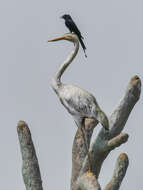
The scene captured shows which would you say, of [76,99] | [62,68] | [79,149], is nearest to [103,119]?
[76,99]

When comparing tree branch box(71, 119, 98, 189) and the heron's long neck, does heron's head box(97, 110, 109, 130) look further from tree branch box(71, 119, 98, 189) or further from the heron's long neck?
tree branch box(71, 119, 98, 189)

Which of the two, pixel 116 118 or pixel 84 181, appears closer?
pixel 84 181

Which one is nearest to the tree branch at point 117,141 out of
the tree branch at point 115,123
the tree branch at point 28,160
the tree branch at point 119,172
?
the tree branch at point 115,123

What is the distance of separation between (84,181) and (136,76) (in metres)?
2.85

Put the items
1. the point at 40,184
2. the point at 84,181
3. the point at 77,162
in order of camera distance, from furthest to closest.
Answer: the point at 77,162, the point at 40,184, the point at 84,181

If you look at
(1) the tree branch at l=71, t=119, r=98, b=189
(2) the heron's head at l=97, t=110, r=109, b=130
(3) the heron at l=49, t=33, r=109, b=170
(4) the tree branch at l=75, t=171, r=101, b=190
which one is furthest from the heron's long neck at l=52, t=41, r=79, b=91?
(4) the tree branch at l=75, t=171, r=101, b=190

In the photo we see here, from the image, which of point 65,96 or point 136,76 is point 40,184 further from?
point 136,76

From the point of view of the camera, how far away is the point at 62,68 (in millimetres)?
19047

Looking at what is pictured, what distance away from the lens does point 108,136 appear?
18953 millimetres

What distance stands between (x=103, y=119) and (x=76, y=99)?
0.74 meters

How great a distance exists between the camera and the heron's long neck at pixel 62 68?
745 inches

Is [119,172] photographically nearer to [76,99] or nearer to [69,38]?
[76,99]

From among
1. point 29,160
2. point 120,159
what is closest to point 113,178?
point 120,159

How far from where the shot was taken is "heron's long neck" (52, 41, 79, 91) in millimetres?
18922
